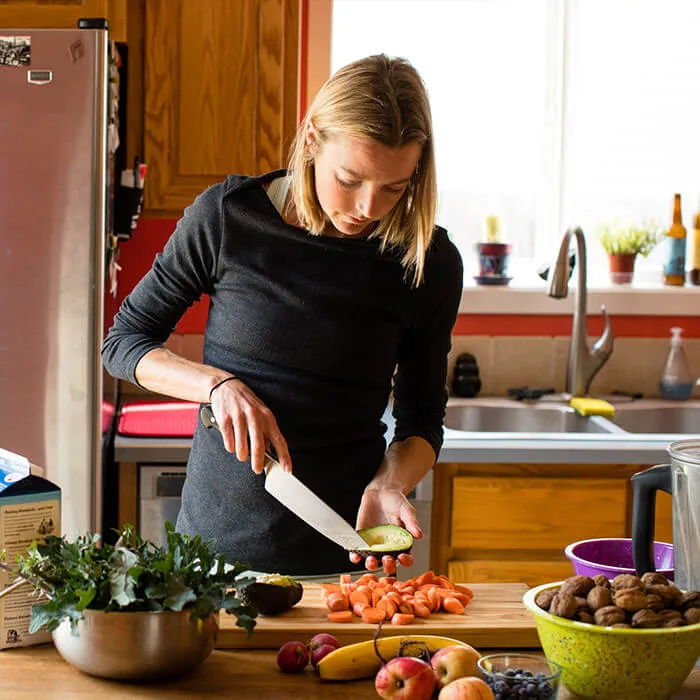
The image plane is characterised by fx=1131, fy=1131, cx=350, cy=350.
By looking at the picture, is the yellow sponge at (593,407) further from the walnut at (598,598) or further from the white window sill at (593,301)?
the walnut at (598,598)

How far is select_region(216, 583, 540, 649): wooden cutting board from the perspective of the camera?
1.47m

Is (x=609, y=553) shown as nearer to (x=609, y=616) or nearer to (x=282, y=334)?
(x=609, y=616)

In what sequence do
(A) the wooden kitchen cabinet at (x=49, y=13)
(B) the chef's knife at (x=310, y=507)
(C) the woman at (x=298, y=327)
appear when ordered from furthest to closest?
1. (A) the wooden kitchen cabinet at (x=49, y=13)
2. (C) the woman at (x=298, y=327)
3. (B) the chef's knife at (x=310, y=507)

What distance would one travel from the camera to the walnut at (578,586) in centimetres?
134

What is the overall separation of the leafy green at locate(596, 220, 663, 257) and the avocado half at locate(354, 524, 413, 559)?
6.68 feet

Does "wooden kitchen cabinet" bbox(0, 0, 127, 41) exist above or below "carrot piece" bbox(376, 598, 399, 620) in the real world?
above

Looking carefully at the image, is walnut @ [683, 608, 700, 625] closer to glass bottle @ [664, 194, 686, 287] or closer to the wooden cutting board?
the wooden cutting board

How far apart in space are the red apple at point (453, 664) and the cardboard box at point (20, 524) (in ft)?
1.65

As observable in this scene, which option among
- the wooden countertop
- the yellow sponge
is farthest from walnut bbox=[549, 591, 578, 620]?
the yellow sponge

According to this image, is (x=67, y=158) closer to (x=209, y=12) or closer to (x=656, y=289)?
(x=209, y=12)

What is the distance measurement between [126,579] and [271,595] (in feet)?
0.92

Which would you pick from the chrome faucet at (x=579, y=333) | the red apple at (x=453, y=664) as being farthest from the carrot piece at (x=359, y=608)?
the chrome faucet at (x=579, y=333)

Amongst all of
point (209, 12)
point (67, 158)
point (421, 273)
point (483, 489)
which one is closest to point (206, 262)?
point (421, 273)

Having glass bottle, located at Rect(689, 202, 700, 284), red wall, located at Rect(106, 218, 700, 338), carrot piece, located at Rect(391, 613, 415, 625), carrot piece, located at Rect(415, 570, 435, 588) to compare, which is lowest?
carrot piece, located at Rect(391, 613, 415, 625)
